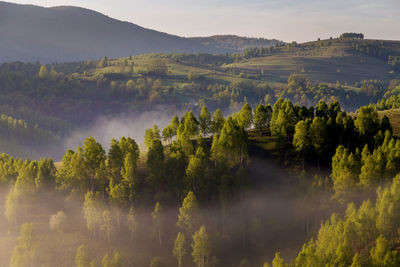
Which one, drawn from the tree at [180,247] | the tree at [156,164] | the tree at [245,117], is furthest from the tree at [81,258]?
the tree at [245,117]

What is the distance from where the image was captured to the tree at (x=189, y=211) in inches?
3199

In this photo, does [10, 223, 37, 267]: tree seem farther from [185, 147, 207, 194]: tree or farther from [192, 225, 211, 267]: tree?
[185, 147, 207, 194]: tree

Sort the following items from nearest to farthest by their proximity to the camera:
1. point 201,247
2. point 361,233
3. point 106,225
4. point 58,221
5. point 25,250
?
point 361,233 → point 201,247 → point 25,250 → point 106,225 → point 58,221

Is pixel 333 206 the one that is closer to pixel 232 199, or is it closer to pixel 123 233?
pixel 232 199

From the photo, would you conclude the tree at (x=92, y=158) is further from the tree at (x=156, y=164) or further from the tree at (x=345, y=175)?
the tree at (x=345, y=175)

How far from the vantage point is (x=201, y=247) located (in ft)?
250

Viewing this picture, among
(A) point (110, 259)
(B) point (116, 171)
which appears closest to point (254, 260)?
(A) point (110, 259)

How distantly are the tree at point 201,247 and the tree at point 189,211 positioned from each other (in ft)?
14.4

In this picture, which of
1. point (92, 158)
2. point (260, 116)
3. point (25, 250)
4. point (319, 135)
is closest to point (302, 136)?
point (319, 135)

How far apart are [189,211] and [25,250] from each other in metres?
39.0

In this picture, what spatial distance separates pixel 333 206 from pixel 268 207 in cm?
1531

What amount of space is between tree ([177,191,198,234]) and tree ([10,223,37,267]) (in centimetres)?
3405

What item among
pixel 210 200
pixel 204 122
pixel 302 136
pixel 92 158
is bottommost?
pixel 210 200

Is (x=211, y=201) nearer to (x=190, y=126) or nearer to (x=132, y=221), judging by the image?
(x=132, y=221)
